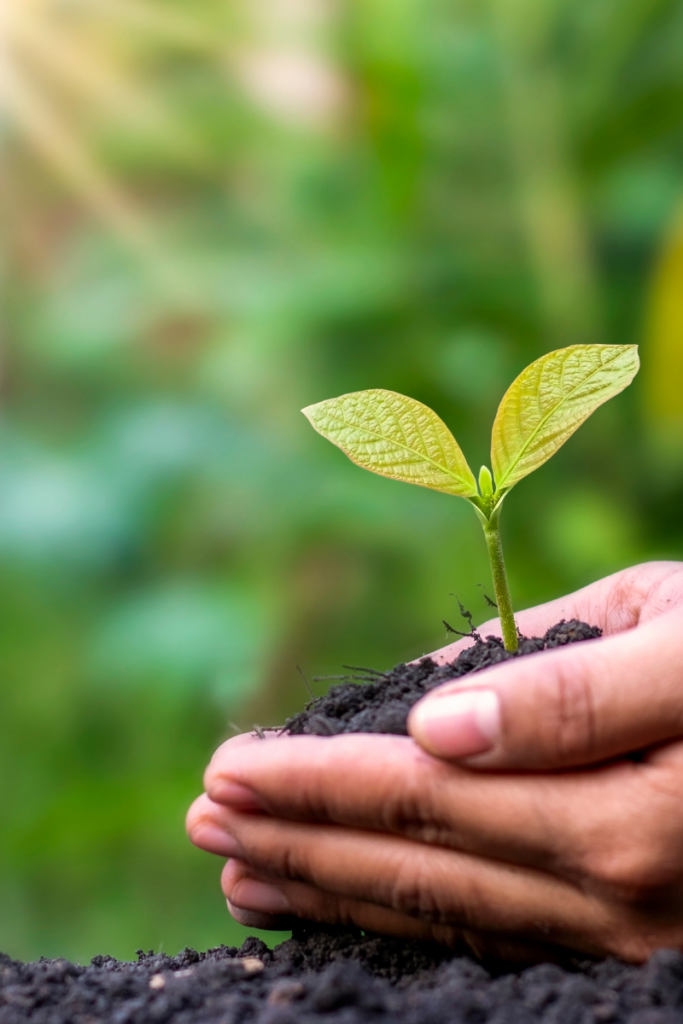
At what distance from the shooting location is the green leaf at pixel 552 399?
0.53m

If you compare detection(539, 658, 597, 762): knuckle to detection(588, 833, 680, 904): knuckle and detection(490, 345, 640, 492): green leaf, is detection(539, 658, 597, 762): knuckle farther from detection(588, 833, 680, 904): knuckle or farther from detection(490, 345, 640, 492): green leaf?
detection(490, 345, 640, 492): green leaf

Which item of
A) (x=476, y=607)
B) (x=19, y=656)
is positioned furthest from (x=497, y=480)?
(x=19, y=656)

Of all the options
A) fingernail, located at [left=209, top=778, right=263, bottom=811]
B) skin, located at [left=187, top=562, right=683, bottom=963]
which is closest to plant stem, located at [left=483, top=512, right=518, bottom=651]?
skin, located at [left=187, top=562, right=683, bottom=963]

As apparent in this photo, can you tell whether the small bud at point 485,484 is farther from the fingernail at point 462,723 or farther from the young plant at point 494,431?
the fingernail at point 462,723

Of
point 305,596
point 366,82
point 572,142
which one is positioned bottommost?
point 305,596

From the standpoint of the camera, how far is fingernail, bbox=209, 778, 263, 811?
48cm

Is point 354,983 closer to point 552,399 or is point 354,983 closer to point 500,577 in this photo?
point 500,577

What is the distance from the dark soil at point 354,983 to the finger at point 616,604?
0.11 meters

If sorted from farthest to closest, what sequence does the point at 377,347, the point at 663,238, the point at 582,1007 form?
the point at 377,347, the point at 663,238, the point at 582,1007

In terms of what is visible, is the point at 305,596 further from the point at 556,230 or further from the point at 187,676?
the point at 556,230

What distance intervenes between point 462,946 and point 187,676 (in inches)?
34.9

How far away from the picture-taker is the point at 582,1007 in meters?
0.38

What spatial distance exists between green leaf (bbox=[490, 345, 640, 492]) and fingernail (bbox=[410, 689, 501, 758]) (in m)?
0.19

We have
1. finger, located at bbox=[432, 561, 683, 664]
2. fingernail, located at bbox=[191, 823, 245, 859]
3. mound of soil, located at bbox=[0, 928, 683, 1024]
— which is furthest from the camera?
finger, located at bbox=[432, 561, 683, 664]
